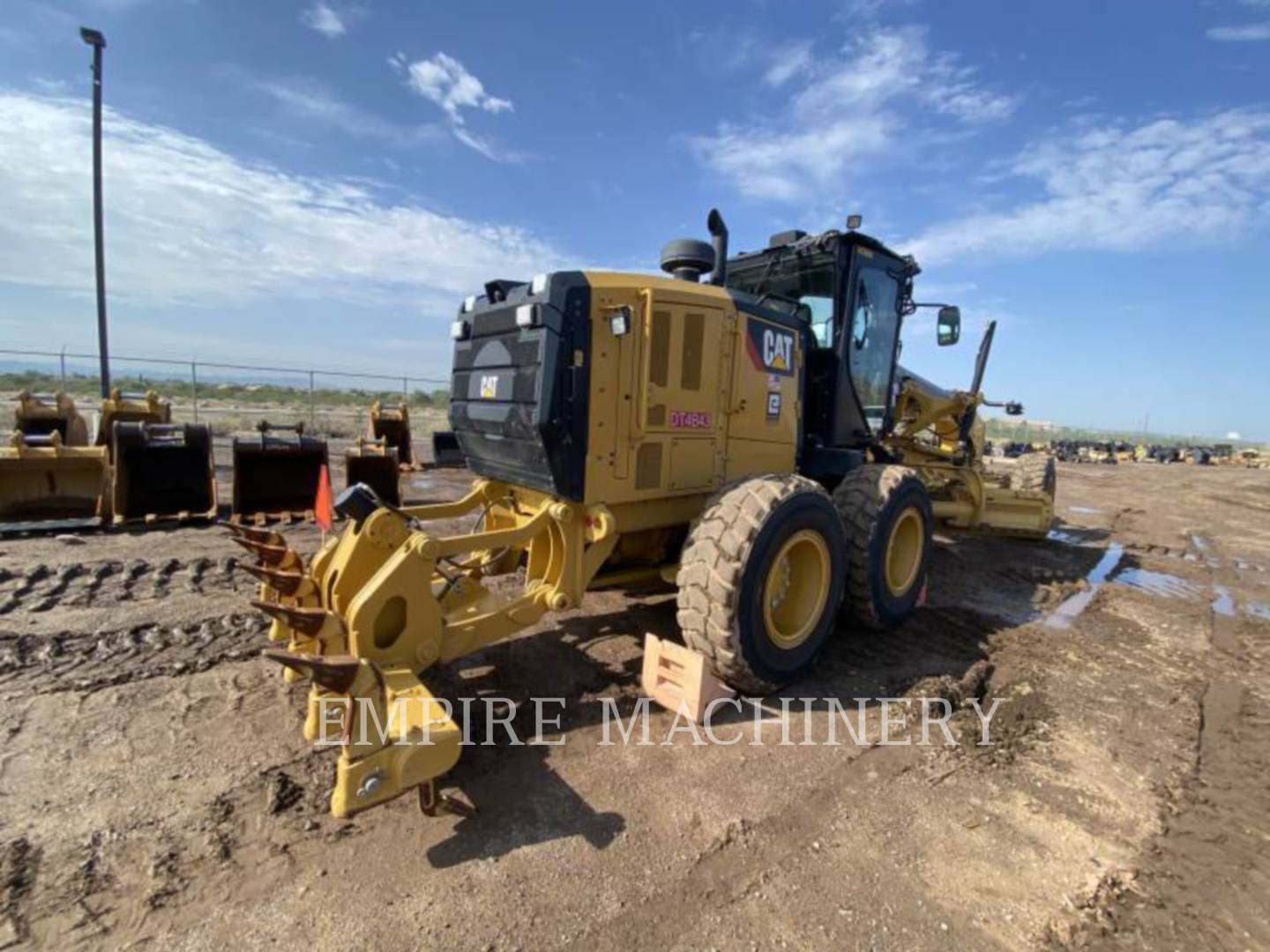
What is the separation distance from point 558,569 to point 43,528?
6512mm

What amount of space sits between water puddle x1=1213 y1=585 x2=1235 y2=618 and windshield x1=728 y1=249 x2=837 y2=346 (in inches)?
198

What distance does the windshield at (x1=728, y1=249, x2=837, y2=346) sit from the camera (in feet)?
17.8

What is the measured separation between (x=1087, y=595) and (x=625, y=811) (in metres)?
6.24

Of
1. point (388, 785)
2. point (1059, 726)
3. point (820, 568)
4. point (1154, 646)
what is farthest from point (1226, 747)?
point (388, 785)

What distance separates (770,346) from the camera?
4562 millimetres

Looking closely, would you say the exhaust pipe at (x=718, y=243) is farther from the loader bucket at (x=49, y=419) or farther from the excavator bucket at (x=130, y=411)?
the loader bucket at (x=49, y=419)

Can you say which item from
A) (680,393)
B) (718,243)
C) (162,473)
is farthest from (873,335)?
(162,473)

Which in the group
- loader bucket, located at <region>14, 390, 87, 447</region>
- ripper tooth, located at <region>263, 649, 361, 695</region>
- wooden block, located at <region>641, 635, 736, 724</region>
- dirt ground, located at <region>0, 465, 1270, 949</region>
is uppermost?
loader bucket, located at <region>14, 390, 87, 447</region>

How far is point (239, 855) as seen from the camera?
2.42m

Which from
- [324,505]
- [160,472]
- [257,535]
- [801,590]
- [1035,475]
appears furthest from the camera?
[1035,475]

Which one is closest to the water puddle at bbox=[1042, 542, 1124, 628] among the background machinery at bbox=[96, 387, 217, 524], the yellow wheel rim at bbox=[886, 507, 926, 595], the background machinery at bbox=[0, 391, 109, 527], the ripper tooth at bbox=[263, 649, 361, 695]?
the yellow wheel rim at bbox=[886, 507, 926, 595]

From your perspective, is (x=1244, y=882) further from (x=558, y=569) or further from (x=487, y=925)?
(x=558, y=569)

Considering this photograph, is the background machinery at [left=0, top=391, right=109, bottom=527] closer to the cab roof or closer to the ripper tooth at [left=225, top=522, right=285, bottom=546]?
the ripper tooth at [left=225, top=522, right=285, bottom=546]

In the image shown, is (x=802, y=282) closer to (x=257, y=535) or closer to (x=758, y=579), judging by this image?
(x=758, y=579)
